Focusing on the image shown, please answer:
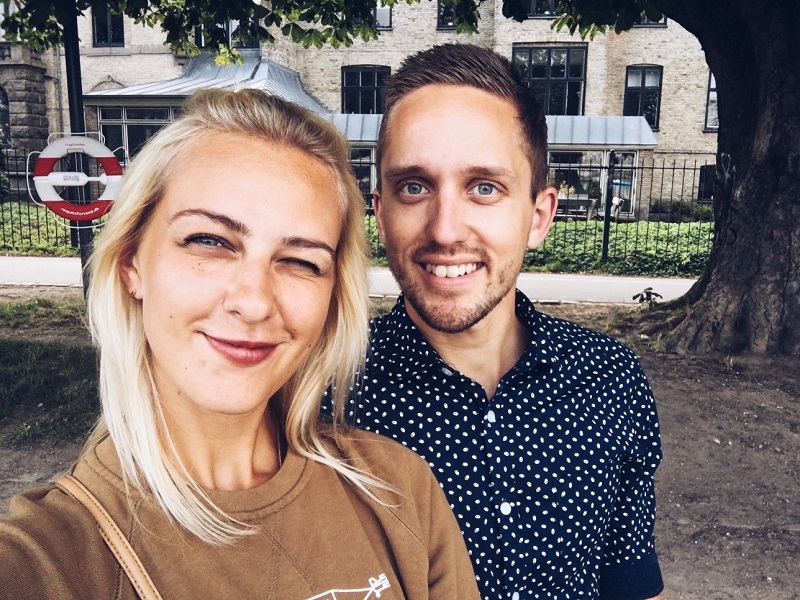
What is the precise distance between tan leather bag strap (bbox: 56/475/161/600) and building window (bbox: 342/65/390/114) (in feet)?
75.4

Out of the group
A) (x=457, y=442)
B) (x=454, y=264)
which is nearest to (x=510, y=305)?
(x=454, y=264)

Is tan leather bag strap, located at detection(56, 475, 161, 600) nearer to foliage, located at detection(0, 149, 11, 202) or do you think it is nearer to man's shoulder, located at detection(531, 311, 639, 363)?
man's shoulder, located at detection(531, 311, 639, 363)

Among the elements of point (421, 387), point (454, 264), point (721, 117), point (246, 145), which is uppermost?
point (721, 117)

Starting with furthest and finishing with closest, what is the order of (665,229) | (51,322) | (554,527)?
(665,229), (51,322), (554,527)

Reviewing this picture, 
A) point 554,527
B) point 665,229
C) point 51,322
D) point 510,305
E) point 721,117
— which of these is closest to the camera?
point 554,527

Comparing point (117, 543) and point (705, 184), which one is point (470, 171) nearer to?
point (117, 543)

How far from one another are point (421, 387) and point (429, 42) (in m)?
22.8

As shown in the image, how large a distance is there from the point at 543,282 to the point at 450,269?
9.50m

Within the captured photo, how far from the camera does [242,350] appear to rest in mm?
1347

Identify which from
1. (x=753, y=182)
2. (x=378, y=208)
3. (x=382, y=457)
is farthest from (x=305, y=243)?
(x=753, y=182)

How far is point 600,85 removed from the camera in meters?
22.4

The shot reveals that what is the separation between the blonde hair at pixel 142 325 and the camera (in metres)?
1.30

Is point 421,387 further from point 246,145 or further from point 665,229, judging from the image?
point 665,229

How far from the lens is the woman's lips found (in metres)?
1.33
